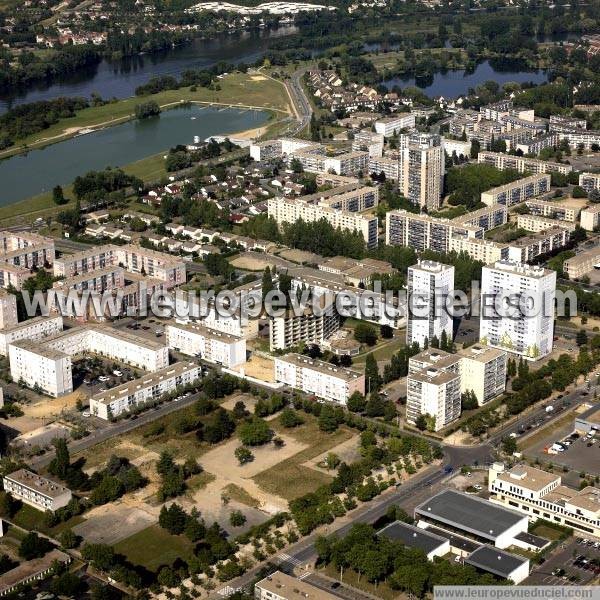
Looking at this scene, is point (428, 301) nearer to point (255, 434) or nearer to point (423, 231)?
point (255, 434)

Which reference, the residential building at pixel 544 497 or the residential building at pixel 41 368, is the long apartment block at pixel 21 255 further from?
the residential building at pixel 544 497

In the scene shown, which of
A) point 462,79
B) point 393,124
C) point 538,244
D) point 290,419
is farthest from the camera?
point 462,79

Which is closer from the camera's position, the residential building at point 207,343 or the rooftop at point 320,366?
the rooftop at point 320,366

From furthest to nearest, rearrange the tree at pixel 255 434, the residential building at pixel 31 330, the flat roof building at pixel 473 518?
the residential building at pixel 31 330 < the tree at pixel 255 434 < the flat roof building at pixel 473 518

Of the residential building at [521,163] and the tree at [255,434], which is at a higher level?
the residential building at [521,163]

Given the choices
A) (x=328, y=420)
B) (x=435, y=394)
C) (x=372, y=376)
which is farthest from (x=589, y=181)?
(x=328, y=420)

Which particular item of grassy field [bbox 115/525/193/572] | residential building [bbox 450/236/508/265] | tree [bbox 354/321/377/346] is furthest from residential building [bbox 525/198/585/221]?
grassy field [bbox 115/525/193/572]

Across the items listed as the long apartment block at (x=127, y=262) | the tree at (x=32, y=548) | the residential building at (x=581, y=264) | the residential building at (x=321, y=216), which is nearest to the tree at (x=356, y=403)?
the tree at (x=32, y=548)
